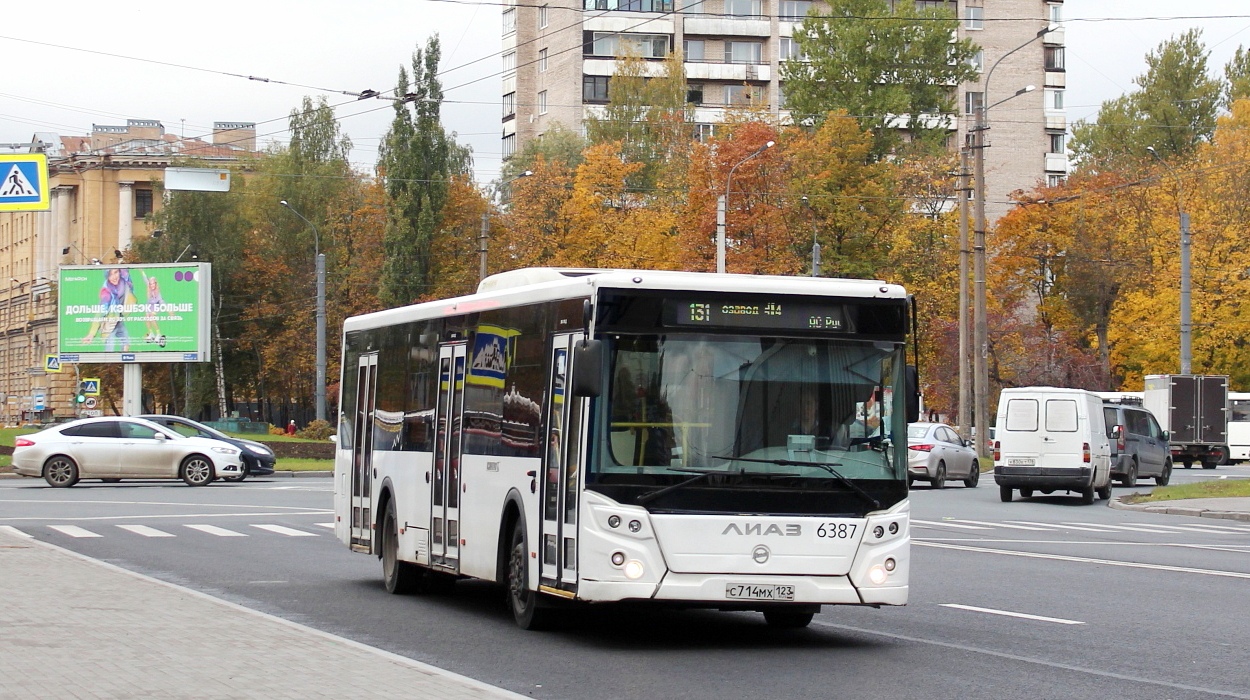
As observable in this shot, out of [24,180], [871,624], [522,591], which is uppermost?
[24,180]

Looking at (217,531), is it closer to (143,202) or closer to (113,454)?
(113,454)

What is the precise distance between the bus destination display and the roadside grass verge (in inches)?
866

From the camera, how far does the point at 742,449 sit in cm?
1186

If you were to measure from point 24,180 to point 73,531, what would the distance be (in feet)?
18.0

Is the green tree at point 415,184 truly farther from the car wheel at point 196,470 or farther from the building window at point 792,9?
the car wheel at point 196,470

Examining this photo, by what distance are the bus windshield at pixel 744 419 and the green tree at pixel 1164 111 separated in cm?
8028

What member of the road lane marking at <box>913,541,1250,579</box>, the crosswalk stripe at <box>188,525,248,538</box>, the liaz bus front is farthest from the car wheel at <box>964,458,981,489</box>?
the liaz bus front

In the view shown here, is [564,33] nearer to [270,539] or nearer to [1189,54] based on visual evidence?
[1189,54]

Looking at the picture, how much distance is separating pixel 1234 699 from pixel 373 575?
10.3 meters

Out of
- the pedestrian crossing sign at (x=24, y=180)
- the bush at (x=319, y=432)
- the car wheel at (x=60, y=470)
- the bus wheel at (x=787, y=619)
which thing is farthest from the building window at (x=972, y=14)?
the bus wheel at (x=787, y=619)

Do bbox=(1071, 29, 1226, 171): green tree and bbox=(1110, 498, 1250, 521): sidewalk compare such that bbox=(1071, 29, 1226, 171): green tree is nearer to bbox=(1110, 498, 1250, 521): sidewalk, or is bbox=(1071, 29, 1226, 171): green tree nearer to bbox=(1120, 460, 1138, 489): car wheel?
bbox=(1120, 460, 1138, 489): car wheel

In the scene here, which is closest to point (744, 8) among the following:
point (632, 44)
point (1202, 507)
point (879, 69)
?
point (632, 44)

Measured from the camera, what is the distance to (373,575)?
18.1 meters

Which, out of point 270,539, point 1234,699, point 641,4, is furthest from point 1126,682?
point 641,4
